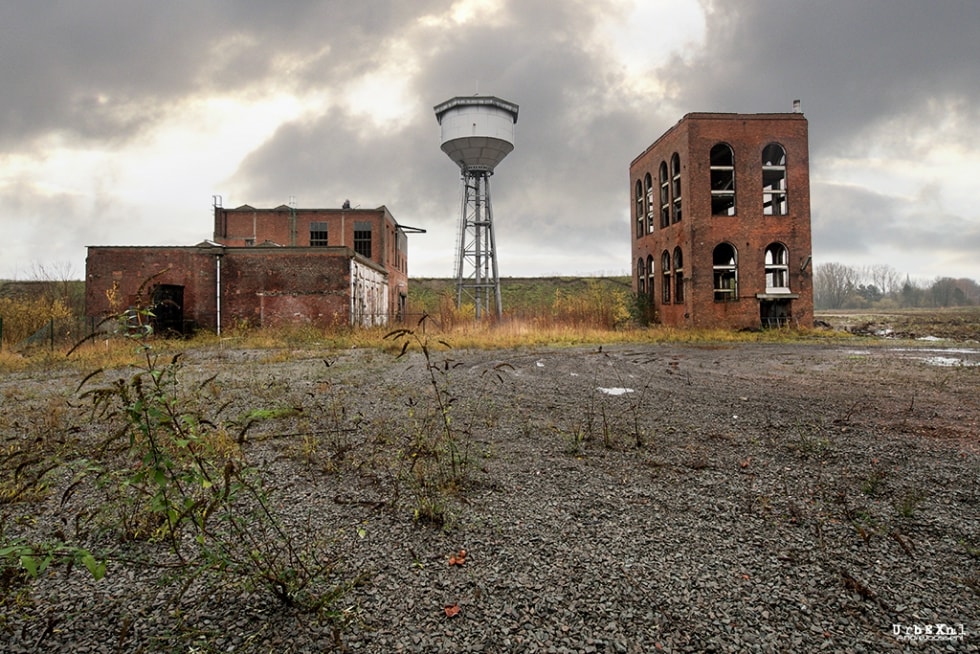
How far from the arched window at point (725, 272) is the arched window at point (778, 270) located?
1.39 meters

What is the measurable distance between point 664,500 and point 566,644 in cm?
161

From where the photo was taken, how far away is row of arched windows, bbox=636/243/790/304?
72.8 feet

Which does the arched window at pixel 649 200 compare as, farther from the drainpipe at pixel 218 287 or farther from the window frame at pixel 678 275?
the drainpipe at pixel 218 287

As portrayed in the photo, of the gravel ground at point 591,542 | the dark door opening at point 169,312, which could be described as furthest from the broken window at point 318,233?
the gravel ground at point 591,542

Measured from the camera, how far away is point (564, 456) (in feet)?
14.2

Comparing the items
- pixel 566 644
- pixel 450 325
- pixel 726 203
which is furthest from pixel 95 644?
pixel 726 203

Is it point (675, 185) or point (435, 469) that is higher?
point (675, 185)

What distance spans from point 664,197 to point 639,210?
3.50 m

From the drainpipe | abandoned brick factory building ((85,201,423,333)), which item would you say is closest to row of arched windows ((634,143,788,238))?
abandoned brick factory building ((85,201,423,333))

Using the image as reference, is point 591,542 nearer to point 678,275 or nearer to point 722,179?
point 678,275

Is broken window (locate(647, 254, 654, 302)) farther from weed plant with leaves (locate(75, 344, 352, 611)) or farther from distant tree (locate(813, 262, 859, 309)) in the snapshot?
distant tree (locate(813, 262, 859, 309))

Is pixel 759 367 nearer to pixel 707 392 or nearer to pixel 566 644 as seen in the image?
pixel 707 392

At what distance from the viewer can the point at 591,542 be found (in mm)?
2764

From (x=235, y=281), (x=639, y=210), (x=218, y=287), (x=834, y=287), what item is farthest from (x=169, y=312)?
(x=834, y=287)
